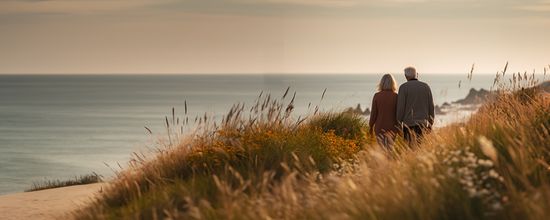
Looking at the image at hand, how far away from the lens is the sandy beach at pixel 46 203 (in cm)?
1312

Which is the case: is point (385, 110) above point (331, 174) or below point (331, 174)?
above

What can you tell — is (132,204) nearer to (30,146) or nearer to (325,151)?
(325,151)

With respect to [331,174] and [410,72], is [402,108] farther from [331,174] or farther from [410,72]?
[331,174]

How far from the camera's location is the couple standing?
13.3 meters

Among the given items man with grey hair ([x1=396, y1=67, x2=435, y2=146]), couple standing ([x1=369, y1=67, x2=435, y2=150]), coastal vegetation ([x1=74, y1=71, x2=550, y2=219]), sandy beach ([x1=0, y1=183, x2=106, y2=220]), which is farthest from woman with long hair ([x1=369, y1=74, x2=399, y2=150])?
sandy beach ([x1=0, y1=183, x2=106, y2=220])

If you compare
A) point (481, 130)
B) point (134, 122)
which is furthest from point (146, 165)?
point (134, 122)

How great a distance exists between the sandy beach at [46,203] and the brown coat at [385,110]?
15.6 ft

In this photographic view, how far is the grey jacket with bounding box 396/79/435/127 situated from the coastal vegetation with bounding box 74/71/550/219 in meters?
1.04

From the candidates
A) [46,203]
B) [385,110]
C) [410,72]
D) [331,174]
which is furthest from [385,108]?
[46,203]

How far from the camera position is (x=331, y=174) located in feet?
28.4

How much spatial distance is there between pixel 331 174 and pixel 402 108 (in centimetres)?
496

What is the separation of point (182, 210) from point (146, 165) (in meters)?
2.24

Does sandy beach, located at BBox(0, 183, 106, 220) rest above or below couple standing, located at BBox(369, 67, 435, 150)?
below

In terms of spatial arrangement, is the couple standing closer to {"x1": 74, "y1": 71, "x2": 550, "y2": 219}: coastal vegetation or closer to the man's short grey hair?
the man's short grey hair
